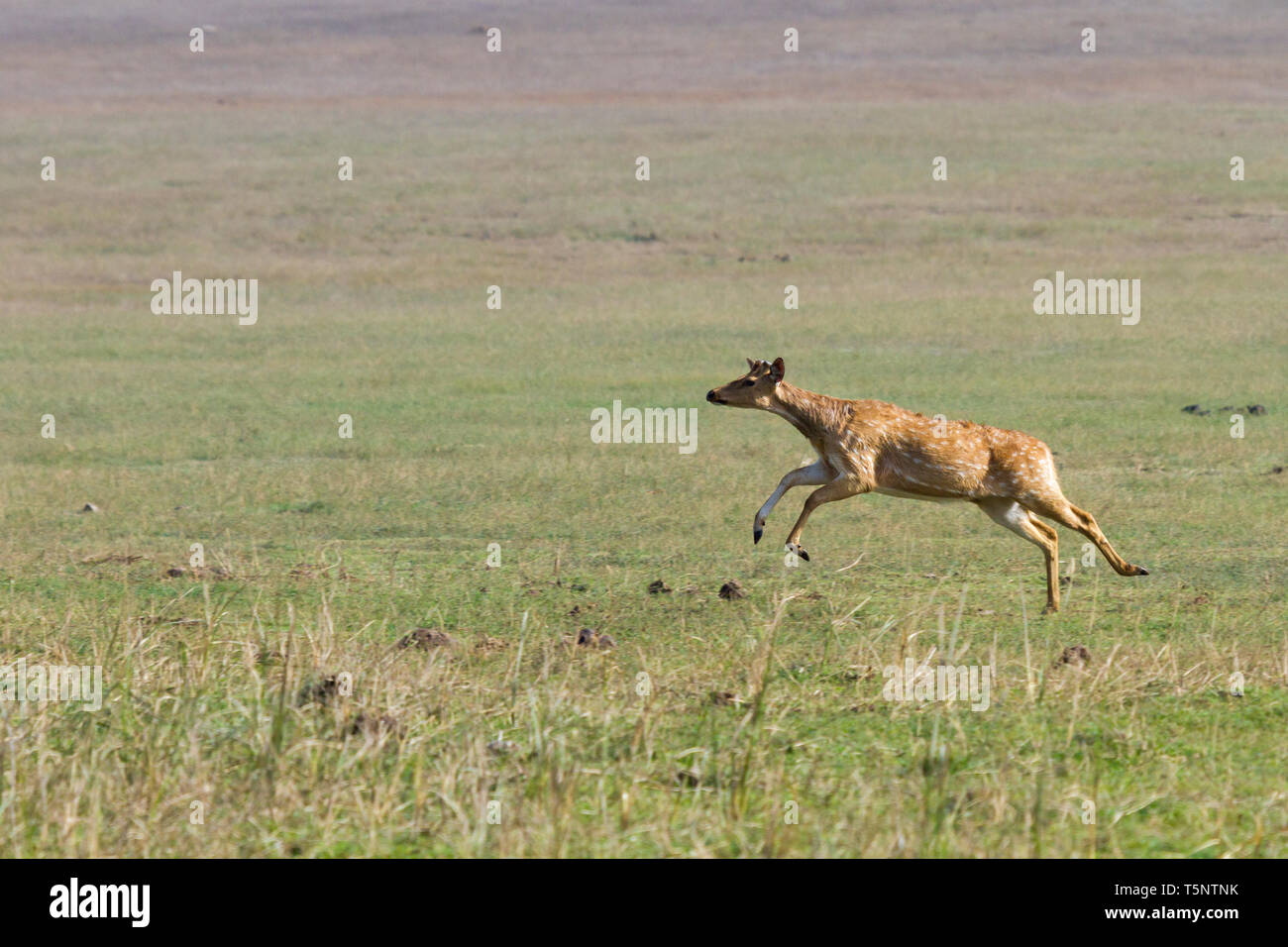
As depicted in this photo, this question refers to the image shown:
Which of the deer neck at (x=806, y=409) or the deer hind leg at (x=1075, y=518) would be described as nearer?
the deer hind leg at (x=1075, y=518)

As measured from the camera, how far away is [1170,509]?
1301 cm

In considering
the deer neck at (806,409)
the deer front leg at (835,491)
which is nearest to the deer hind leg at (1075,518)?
the deer front leg at (835,491)

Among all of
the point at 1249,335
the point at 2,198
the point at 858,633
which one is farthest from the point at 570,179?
the point at 858,633

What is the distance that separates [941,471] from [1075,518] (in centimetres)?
84

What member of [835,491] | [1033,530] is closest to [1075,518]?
[1033,530]

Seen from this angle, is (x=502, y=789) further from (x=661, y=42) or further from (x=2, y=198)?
(x=661, y=42)

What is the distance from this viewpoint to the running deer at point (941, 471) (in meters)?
10.3

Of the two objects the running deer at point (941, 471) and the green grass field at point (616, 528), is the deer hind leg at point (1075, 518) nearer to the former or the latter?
the running deer at point (941, 471)

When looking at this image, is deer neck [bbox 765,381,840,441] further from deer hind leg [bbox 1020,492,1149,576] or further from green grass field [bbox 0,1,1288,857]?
deer hind leg [bbox 1020,492,1149,576]

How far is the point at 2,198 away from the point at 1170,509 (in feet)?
93.9

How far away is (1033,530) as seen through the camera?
403 inches

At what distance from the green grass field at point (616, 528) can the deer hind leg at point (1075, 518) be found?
163mm

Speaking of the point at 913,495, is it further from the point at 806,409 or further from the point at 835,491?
the point at 806,409

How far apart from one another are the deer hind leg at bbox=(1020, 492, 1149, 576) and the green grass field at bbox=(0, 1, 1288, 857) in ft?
0.53
